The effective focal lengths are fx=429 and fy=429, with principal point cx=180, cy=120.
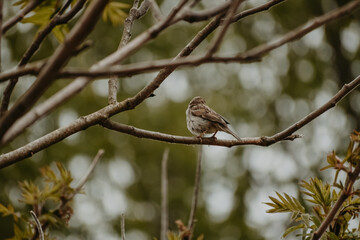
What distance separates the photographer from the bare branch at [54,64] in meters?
1.32

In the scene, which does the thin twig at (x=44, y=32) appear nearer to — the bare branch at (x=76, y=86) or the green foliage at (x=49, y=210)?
the bare branch at (x=76, y=86)

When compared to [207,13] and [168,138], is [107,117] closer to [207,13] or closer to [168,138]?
[168,138]

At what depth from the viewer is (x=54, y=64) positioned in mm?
1309

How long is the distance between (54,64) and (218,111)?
11238 mm

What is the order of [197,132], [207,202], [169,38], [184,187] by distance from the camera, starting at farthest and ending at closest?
[169,38]
[184,187]
[207,202]
[197,132]

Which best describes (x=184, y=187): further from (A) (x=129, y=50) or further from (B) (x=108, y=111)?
(A) (x=129, y=50)

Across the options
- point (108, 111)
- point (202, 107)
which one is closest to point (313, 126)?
point (202, 107)

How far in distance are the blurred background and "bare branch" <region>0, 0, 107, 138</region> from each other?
878 centimetres

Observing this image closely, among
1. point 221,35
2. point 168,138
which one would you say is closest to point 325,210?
point 168,138

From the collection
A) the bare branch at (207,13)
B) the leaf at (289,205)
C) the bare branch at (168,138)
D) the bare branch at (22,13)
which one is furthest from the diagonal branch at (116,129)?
the bare branch at (207,13)

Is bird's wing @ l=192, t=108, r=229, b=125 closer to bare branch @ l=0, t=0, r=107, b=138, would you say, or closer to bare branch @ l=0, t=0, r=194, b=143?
bare branch @ l=0, t=0, r=194, b=143

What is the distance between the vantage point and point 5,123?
1383 mm

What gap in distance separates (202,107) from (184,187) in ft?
22.2

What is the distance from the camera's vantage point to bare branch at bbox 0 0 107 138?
132 centimetres
